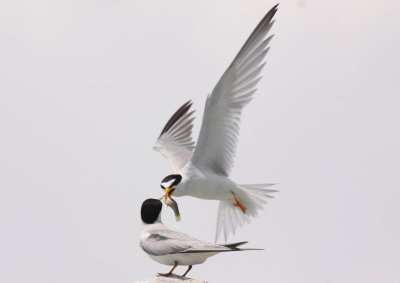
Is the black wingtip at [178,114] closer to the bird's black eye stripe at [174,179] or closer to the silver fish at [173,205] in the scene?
the bird's black eye stripe at [174,179]

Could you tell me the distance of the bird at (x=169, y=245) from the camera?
34.8 ft

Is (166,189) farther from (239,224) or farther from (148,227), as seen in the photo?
(148,227)

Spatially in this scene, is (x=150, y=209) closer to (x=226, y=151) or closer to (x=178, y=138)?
(x=226, y=151)

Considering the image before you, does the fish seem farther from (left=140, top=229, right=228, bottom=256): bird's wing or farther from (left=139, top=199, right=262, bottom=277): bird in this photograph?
(left=140, top=229, right=228, bottom=256): bird's wing

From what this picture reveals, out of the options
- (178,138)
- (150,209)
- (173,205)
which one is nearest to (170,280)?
(150,209)

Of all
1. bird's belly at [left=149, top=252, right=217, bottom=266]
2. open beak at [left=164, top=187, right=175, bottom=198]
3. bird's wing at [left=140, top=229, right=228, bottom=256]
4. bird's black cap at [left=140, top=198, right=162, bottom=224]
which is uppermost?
open beak at [left=164, top=187, right=175, bottom=198]

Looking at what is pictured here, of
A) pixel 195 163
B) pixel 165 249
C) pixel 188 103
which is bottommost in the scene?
pixel 165 249

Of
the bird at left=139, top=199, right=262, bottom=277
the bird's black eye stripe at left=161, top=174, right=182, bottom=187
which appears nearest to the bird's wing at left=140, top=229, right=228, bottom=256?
the bird at left=139, top=199, right=262, bottom=277

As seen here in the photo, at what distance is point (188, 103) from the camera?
18.8 meters

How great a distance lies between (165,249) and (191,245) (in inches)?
12.0

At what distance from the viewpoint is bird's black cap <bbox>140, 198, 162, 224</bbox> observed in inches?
449

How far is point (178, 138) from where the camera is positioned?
18.5 meters

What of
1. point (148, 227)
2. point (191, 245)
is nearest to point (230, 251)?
point (191, 245)

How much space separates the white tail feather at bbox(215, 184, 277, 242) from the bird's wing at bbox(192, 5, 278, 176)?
46cm
